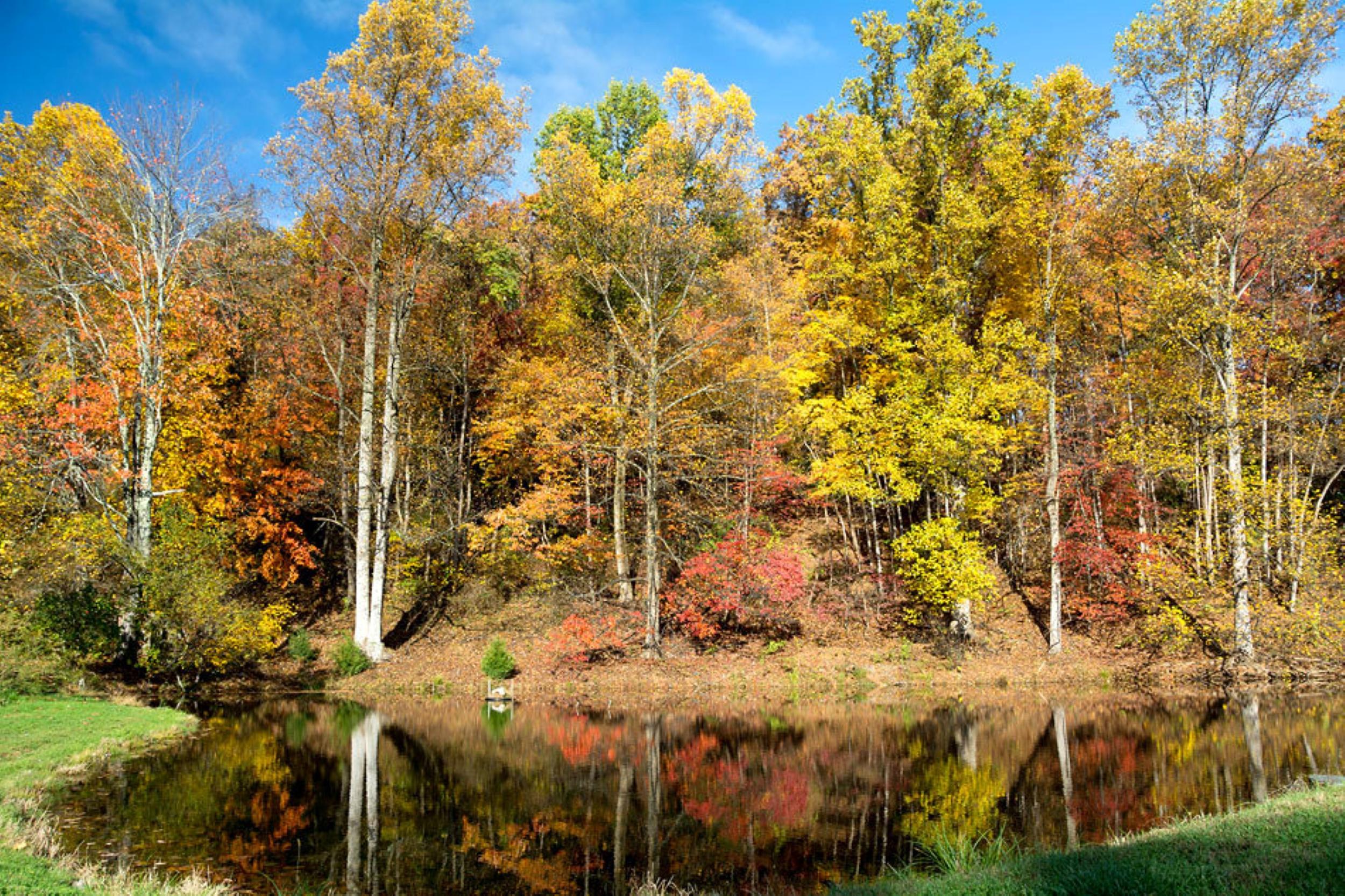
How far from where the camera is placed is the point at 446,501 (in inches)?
1152

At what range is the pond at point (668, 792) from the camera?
8031 mm

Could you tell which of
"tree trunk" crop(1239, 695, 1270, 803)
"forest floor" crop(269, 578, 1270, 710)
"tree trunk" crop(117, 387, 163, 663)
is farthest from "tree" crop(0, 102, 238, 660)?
"tree trunk" crop(1239, 695, 1270, 803)

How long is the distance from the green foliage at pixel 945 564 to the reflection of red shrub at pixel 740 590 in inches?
130

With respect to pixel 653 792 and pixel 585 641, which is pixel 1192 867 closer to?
pixel 653 792

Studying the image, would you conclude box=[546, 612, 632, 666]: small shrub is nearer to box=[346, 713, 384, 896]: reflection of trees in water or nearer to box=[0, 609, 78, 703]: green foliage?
box=[346, 713, 384, 896]: reflection of trees in water

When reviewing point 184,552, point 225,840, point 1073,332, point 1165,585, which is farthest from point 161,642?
point 1073,332

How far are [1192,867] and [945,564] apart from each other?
637 inches

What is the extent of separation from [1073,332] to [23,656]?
29.4 metres

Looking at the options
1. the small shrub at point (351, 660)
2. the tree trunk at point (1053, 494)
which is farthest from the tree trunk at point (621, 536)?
the tree trunk at point (1053, 494)

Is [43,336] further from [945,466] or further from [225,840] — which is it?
→ [945,466]

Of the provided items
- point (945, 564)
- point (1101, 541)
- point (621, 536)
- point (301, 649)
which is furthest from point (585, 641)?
point (1101, 541)

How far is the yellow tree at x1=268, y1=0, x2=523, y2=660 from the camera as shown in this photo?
22828 mm

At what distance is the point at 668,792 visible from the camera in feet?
35.8

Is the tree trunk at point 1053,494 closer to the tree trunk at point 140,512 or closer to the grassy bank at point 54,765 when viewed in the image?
the grassy bank at point 54,765
